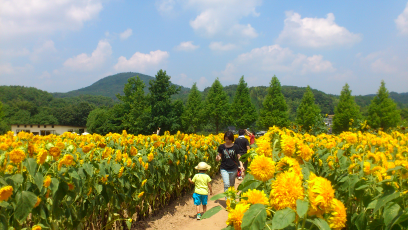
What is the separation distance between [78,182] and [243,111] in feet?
114

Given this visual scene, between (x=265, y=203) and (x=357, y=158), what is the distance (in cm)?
244

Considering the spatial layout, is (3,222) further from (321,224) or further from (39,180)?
(321,224)

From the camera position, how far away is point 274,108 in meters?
35.2

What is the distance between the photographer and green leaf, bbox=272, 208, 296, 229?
38.2 inches

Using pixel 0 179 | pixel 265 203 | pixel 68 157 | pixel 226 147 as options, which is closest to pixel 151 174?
pixel 226 147

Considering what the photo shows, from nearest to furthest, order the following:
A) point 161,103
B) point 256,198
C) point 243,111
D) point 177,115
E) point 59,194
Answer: point 256,198, point 59,194, point 161,103, point 177,115, point 243,111

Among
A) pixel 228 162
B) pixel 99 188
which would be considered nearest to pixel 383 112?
pixel 228 162

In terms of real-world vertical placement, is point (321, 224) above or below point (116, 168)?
above

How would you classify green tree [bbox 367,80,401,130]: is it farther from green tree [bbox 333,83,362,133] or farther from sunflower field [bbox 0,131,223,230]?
sunflower field [bbox 0,131,223,230]

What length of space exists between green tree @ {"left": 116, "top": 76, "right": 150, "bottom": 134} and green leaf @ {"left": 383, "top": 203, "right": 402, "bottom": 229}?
33.4 meters

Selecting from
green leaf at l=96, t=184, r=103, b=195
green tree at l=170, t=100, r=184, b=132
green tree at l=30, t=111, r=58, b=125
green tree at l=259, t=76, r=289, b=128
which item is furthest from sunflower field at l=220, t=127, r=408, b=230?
green tree at l=30, t=111, r=58, b=125

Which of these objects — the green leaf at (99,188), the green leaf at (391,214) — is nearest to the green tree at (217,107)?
the green leaf at (99,188)

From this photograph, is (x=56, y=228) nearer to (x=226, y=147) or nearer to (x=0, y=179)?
(x=0, y=179)

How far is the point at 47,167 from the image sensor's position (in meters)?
2.22
